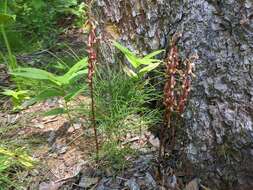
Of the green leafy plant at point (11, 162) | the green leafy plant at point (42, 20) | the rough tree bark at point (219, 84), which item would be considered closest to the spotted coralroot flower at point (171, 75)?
the rough tree bark at point (219, 84)

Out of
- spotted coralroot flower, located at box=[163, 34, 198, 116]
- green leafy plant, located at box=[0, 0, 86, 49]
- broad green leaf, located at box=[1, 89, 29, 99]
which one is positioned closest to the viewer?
spotted coralroot flower, located at box=[163, 34, 198, 116]

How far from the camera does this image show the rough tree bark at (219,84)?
1.88 metres

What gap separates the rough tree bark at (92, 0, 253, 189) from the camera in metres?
1.88

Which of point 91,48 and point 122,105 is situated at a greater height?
point 91,48

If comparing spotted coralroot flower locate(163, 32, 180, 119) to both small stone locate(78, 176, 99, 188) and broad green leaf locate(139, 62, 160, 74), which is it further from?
small stone locate(78, 176, 99, 188)

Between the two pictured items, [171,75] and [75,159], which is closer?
[171,75]

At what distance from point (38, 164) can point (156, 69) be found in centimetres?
81

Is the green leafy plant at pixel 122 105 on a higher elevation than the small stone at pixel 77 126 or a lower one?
higher

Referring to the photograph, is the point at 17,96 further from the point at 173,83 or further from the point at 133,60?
the point at 173,83

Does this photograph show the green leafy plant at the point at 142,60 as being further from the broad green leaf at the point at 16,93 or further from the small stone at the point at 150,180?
the broad green leaf at the point at 16,93

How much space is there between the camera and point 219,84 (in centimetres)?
195

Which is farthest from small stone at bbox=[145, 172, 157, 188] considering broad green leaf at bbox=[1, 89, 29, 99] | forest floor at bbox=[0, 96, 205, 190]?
broad green leaf at bbox=[1, 89, 29, 99]

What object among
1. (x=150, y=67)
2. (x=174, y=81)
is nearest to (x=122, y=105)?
(x=150, y=67)

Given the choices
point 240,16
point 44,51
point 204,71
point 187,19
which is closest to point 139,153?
point 204,71
